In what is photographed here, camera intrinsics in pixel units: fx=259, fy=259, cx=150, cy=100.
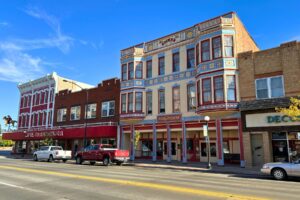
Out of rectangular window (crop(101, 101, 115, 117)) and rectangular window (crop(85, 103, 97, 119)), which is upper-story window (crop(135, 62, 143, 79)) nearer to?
rectangular window (crop(101, 101, 115, 117))

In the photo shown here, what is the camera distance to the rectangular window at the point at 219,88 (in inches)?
901

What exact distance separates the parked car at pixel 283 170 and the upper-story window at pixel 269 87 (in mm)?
8053

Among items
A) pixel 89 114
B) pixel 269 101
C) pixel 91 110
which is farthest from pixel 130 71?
pixel 269 101

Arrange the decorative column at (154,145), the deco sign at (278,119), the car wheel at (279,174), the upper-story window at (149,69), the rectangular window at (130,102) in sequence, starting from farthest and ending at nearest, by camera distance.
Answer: the upper-story window at (149,69) → the rectangular window at (130,102) → the decorative column at (154,145) → the deco sign at (278,119) → the car wheel at (279,174)

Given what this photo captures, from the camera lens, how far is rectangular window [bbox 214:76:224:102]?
75.1ft

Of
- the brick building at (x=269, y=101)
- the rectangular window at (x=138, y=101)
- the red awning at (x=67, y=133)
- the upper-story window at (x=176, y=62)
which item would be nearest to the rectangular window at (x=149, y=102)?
the rectangular window at (x=138, y=101)

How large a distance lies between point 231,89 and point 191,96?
4407 millimetres

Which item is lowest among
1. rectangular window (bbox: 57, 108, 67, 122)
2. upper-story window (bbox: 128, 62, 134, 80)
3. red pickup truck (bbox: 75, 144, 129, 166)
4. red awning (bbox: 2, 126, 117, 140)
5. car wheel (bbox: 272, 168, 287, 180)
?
car wheel (bbox: 272, 168, 287, 180)

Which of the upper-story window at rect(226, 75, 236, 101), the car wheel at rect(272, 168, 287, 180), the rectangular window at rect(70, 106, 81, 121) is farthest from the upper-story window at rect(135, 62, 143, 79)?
the car wheel at rect(272, 168, 287, 180)

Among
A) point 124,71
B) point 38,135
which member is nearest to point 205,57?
point 124,71

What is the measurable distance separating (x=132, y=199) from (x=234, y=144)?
17.4 m

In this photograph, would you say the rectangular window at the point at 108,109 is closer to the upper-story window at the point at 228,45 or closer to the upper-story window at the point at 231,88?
the upper-story window at the point at 231,88

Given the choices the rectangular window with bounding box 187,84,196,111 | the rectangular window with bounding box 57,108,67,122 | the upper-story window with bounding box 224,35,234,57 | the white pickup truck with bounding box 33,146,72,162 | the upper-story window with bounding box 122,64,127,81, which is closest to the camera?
the upper-story window with bounding box 224,35,234,57

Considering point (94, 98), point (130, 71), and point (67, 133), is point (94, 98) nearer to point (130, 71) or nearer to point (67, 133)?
point (67, 133)
